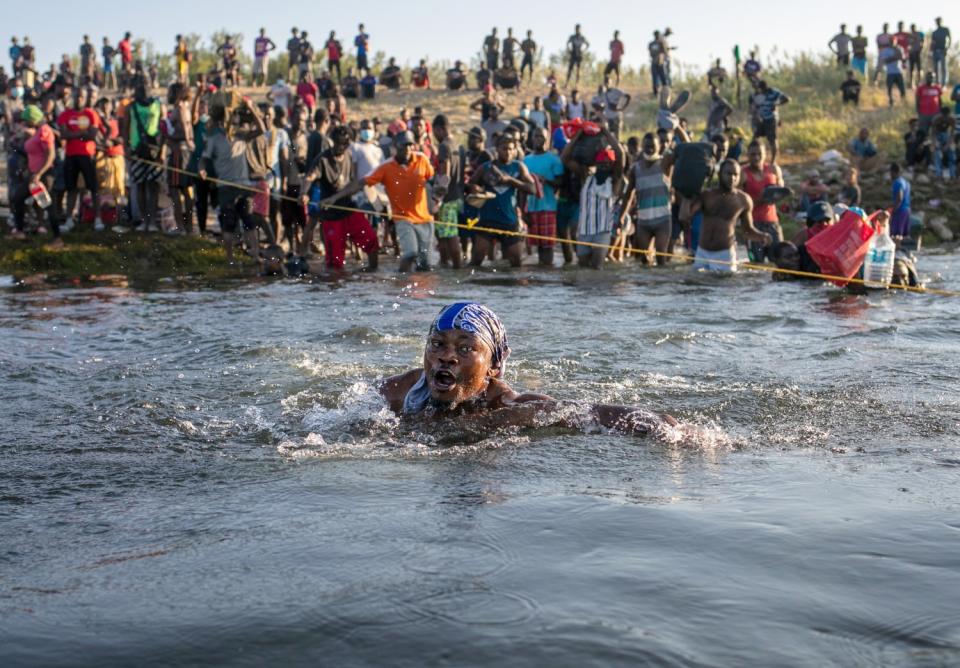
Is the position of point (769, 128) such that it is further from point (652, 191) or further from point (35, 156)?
point (35, 156)

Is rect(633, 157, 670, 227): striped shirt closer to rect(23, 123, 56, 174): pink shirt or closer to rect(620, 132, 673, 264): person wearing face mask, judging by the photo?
rect(620, 132, 673, 264): person wearing face mask

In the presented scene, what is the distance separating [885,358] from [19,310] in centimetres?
750

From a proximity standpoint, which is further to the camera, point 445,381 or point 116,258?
point 116,258

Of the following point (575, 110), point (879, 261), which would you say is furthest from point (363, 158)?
point (575, 110)

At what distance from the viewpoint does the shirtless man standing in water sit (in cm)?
1470

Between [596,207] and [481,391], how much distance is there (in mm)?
9518

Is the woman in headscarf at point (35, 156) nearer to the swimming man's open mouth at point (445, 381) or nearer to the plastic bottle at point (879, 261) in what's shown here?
the plastic bottle at point (879, 261)

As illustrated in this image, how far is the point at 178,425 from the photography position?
7.11 metres

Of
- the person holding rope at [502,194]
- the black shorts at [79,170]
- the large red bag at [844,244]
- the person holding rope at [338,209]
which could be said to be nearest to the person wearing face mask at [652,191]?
the person holding rope at [502,194]

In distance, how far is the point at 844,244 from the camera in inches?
527

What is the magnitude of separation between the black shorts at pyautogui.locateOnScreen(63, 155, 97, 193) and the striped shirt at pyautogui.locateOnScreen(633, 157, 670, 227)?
20.4 feet

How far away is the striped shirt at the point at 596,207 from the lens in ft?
51.5

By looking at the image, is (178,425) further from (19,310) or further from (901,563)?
(19,310)

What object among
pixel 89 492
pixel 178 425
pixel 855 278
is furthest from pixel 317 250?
pixel 89 492
